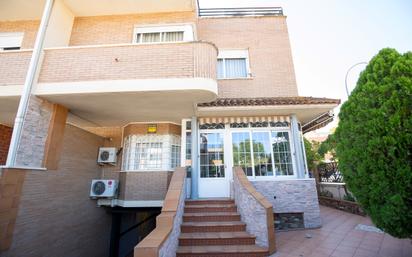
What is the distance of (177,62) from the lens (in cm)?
730

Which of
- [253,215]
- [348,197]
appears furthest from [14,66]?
[348,197]

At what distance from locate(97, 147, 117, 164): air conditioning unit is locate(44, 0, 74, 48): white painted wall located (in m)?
5.51

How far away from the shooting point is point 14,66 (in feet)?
24.1

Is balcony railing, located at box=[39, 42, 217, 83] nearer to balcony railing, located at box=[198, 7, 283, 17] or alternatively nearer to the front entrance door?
the front entrance door

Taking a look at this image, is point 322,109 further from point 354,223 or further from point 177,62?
point 177,62

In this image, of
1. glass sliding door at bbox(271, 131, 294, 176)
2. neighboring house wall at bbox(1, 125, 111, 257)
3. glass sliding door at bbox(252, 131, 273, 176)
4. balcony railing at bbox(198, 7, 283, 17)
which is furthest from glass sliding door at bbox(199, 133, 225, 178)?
balcony railing at bbox(198, 7, 283, 17)

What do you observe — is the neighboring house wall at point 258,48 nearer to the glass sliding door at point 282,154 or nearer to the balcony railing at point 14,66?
the glass sliding door at point 282,154

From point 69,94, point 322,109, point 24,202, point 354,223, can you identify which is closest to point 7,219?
point 24,202

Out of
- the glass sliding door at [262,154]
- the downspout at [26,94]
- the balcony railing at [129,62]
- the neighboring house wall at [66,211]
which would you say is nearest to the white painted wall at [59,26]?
the downspout at [26,94]

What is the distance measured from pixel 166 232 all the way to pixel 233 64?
10.0 metres

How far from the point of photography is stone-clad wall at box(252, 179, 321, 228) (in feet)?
29.0

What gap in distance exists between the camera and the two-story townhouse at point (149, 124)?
22.2 ft

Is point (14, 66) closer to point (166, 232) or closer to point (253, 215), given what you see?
point (166, 232)

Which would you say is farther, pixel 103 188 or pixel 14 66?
pixel 103 188
